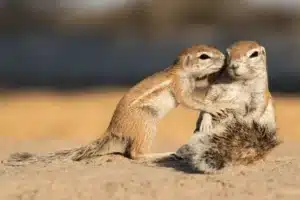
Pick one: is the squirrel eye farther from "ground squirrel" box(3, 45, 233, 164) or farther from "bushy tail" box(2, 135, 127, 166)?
"bushy tail" box(2, 135, 127, 166)

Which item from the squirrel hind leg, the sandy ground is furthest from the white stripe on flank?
the sandy ground

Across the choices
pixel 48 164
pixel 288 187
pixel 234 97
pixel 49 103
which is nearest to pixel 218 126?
pixel 234 97

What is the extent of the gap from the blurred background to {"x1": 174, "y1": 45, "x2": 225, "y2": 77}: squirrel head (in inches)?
241

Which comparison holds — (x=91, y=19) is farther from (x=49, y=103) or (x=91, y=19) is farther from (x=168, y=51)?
(x=49, y=103)

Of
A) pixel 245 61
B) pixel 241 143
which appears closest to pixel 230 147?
pixel 241 143

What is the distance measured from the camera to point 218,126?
866 centimetres

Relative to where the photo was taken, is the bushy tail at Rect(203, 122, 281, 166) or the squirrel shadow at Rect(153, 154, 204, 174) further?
the squirrel shadow at Rect(153, 154, 204, 174)

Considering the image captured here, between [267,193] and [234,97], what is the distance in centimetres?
192

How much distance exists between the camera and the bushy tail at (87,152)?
941 cm

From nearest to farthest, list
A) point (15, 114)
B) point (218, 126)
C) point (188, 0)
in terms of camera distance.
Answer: point (218, 126) < point (15, 114) < point (188, 0)

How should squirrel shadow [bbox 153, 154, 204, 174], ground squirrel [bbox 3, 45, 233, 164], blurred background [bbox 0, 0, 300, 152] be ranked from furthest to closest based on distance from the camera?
blurred background [bbox 0, 0, 300, 152] → ground squirrel [bbox 3, 45, 233, 164] → squirrel shadow [bbox 153, 154, 204, 174]

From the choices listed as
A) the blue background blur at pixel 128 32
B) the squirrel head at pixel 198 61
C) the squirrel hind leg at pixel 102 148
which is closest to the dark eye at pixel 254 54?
the squirrel head at pixel 198 61

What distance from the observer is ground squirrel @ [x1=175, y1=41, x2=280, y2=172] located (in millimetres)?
8188

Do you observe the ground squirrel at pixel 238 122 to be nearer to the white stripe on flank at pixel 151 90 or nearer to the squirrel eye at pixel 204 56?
the squirrel eye at pixel 204 56
